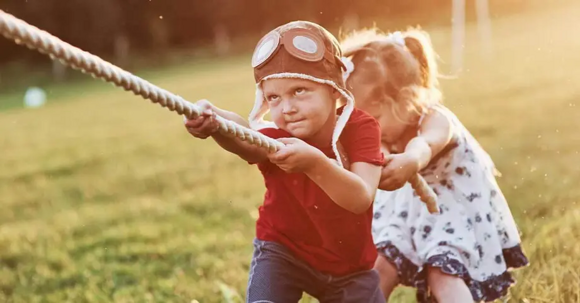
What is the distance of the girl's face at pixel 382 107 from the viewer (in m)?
3.11

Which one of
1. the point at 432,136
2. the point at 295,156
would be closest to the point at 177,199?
the point at 432,136

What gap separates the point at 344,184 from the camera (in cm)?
218

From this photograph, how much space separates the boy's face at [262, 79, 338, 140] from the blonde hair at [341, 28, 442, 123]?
2.64 feet

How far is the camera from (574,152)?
259 inches

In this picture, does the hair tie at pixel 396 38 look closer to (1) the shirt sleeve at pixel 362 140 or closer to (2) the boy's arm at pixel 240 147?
(1) the shirt sleeve at pixel 362 140

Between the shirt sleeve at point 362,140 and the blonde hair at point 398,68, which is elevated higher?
the blonde hair at point 398,68

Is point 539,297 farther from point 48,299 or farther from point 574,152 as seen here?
point 574,152

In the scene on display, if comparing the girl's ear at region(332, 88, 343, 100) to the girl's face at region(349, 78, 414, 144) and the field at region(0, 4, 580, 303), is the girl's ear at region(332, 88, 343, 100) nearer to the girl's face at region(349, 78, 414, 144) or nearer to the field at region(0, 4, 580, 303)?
the girl's face at region(349, 78, 414, 144)

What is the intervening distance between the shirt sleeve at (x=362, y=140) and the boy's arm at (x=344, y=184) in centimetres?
6

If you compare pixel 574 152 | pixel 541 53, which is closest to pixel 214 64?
pixel 541 53

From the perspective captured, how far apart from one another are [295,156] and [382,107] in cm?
114

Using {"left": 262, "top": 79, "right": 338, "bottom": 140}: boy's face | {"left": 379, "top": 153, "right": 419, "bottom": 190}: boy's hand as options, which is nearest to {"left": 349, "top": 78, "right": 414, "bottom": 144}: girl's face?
{"left": 379, "top": 153, "right": 419, "bottom": 190}: boy's hand

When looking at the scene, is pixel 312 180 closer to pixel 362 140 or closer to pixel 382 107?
pixel 362 140

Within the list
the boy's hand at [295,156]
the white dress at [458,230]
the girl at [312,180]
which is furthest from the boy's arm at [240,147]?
the white dress at [458,230]
